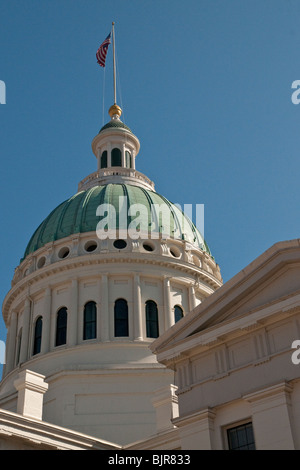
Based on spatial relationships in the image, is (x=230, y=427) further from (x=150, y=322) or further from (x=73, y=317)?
(x=73, y=317)

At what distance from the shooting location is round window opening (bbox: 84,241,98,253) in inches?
1695

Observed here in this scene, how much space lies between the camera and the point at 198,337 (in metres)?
22.0

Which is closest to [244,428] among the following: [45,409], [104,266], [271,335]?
[271,335]

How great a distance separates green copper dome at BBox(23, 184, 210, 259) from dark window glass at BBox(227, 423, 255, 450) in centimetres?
2413

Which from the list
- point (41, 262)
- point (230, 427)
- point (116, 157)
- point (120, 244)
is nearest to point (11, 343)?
point (41, 262)

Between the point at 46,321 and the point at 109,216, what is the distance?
8076 mm

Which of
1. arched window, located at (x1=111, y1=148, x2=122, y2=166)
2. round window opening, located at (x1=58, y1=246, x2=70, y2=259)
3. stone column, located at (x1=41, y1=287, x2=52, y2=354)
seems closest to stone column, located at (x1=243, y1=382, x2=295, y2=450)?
stone column, located at (x1=41, y1=287, x2=52, y2=354)

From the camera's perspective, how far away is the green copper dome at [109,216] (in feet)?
146

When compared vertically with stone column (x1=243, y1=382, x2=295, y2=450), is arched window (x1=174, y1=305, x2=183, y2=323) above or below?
above

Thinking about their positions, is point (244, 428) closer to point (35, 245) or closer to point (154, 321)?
point (154, 321)

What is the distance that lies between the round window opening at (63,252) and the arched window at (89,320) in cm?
422

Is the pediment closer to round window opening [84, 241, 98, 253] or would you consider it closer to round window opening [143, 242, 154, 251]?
round window opening [143, 242, 154, 251]

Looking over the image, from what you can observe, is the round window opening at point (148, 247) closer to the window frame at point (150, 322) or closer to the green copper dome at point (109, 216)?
the green copper dome at point (109, 216)
